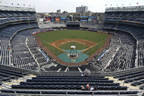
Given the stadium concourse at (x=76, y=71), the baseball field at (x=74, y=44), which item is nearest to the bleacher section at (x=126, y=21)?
the stadium concourse at (x=76, y=71)

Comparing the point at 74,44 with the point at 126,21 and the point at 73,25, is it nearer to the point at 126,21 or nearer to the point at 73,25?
the point at 126,21

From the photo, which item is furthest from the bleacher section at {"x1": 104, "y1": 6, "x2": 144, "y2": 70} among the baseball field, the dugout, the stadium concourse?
the dugout

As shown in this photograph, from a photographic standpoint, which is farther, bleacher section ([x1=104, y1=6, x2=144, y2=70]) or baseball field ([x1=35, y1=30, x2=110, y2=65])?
bleacher section ([x1=104, y1=6, x2=144, y2=70])

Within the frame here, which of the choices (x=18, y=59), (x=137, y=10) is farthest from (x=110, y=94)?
(x=137, y=10)

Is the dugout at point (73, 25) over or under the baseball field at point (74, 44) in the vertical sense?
over

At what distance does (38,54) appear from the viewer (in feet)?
139

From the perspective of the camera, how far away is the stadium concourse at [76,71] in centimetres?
1576

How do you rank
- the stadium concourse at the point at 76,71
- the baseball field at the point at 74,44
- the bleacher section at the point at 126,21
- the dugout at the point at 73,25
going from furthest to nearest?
the dugout at the point at 73,25
the bleacher section at the point at 126,21
the baseball field at the point at 74,44
the stadium concourse at the point at 76,71

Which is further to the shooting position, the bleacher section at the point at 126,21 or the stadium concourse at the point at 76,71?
the bleacher section at the point at 126,21

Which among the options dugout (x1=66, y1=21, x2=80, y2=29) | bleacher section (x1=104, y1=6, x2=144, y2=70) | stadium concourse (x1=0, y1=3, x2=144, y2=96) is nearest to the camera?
stadium concourse (x1=0, y1=3, x2=144, y2=96)

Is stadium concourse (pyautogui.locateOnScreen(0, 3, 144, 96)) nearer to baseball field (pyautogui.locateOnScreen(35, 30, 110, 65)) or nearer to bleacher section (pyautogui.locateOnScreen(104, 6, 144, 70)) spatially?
bleacher section (pyautogui.locateOnScreen(104, 6, 144, 70))

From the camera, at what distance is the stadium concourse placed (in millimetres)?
15761

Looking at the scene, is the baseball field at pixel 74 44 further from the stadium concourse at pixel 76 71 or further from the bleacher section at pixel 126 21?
the bleacher section at pixel 126 21

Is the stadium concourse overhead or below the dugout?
below
